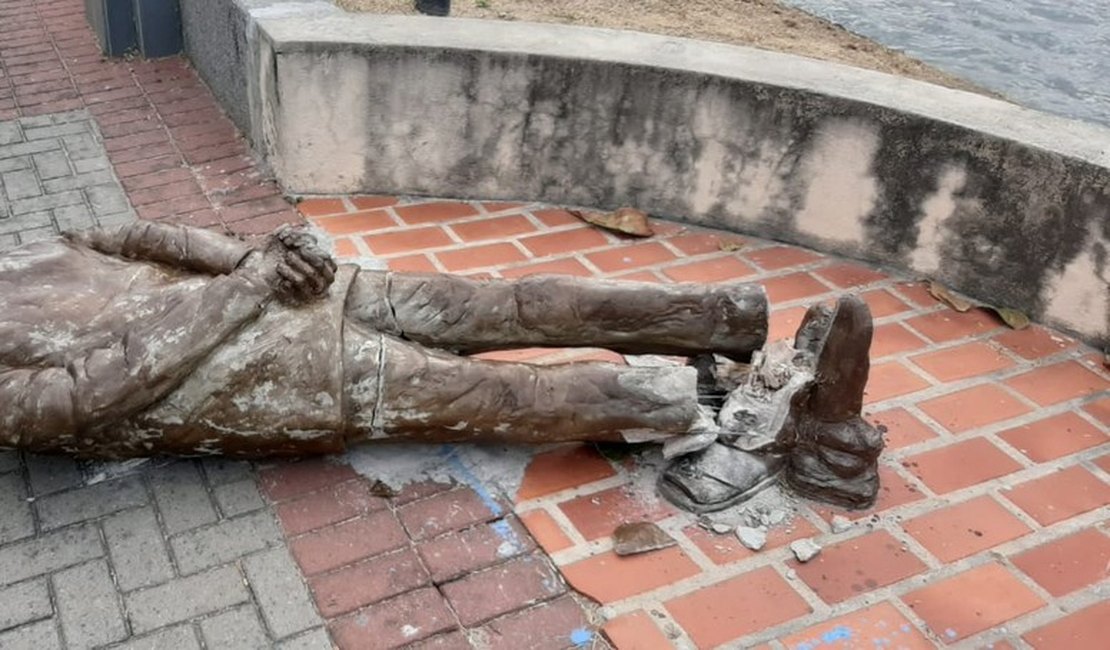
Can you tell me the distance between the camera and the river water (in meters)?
5.18

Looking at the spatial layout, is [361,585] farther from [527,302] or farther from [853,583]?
[853,583]

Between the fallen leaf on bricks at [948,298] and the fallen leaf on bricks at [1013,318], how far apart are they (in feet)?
0.35

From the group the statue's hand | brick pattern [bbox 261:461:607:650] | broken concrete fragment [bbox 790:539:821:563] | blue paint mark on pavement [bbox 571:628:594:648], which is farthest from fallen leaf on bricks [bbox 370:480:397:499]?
broken concrete fragment [bbox 790:539:821:563]

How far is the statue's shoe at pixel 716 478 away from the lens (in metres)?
2.79

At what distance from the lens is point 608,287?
9.62ft

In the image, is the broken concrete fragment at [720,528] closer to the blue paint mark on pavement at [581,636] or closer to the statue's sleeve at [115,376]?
the blue paint mark on pavement at [581,636]

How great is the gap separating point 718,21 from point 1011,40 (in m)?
1.57

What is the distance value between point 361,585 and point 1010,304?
2.43 metres

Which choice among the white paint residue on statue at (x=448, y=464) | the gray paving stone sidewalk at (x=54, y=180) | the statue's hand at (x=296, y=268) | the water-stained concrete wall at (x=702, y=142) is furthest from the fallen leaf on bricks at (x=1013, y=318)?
the gray paving stone sidewalk at (x=54, y=180)

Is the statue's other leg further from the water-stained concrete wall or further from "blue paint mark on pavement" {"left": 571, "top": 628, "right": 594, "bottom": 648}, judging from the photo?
the water-stained concrete wall

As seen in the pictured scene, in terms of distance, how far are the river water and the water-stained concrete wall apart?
1.58 m

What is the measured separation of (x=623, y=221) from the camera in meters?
4.11

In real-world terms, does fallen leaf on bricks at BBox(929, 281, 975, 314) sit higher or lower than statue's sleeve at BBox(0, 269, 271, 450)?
lower

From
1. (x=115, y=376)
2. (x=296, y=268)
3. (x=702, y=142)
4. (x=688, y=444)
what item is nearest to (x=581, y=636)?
(x=688, y=444)
